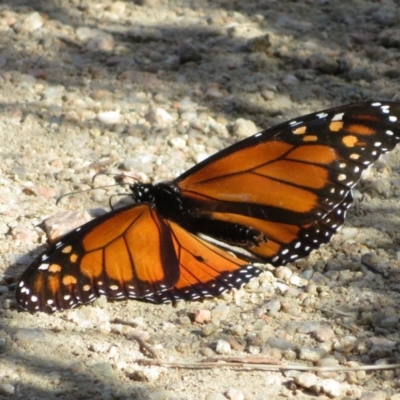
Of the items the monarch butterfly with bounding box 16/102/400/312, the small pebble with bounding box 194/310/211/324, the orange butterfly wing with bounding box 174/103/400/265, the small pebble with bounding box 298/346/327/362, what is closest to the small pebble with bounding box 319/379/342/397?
the small pebble with bounding box 298/346/327/362

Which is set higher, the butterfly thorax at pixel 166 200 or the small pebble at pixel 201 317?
the butterfly thorax at pixel 166 200

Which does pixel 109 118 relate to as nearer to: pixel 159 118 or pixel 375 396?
pixel 159 118

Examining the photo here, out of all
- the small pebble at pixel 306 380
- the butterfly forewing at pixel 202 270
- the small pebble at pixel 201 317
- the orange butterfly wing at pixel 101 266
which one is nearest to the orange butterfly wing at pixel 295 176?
the butterfly forewing at pixel 202 270

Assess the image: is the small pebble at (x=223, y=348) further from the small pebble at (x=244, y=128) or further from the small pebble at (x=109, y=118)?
the small pebble at (x=109, y=118)

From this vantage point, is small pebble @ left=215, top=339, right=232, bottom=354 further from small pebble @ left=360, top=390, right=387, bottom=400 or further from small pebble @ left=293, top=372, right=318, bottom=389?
small pebble @ left=360, top=390, right=387, bottom=400

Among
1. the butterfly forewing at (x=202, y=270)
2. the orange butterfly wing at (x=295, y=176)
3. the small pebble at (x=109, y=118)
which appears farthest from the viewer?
the small pebble at (x=109, y=118)

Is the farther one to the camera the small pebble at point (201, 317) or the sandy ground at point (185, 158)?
the small pebble at point (201, 317)

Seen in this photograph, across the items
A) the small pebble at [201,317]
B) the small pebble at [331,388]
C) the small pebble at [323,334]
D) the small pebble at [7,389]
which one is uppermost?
the small pebble at [323,334]
